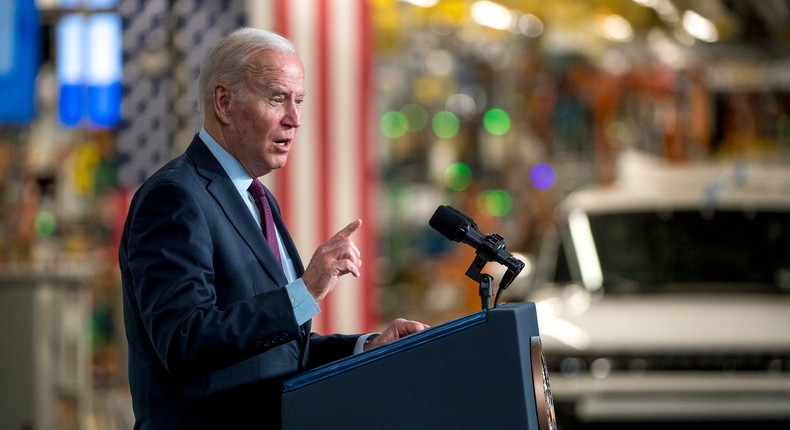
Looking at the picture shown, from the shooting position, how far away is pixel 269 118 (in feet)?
9.50

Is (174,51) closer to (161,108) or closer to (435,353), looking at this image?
(161,108)

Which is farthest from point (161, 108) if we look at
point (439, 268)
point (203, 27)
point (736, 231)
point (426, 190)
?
point (426, 190)

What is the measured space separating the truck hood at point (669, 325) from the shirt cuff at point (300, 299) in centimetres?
441

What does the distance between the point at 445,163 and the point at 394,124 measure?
259 centimetres

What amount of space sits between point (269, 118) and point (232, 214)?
21 cm

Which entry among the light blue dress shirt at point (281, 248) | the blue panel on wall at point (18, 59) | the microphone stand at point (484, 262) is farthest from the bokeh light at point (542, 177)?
the microphone stand at point (484, 262)

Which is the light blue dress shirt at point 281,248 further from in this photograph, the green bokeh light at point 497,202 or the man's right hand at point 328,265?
the green bokeh light at point 497,202

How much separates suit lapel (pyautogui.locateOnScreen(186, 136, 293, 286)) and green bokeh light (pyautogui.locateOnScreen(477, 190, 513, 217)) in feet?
75.4

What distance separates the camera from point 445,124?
93.6 ft

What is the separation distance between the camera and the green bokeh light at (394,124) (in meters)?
28.6

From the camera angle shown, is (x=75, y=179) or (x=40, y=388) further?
(x=75, y=179)

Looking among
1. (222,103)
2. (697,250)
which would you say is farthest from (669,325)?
(222,103)

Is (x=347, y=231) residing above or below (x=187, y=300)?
above

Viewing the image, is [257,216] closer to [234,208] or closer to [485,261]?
[234,208]
